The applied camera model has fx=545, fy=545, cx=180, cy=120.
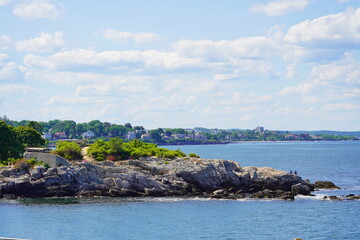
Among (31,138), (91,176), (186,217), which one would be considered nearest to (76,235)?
(186,217)

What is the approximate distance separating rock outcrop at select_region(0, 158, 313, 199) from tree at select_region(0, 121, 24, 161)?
10.7 meters

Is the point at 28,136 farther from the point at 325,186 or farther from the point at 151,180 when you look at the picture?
the point at 325,186

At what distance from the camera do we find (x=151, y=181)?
75.4 meters

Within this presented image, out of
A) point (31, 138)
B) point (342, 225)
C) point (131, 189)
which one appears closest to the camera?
point (342, 225)

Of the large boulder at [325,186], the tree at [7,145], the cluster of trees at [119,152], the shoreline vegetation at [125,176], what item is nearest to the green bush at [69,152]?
the shoreline vegetation at [125,176]

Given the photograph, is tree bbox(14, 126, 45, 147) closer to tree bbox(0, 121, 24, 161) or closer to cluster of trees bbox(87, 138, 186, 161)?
tree bbox(0, 121, 24, 161)

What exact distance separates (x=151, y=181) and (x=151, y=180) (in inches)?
5.7

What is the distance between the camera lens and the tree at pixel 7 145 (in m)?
83.0

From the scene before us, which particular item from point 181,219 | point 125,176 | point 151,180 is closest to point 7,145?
point 125,176

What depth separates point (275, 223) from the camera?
185 feet

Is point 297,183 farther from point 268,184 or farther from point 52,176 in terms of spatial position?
point 52,176

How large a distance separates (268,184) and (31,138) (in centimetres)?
4218

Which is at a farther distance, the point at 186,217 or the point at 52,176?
the point at 52,176

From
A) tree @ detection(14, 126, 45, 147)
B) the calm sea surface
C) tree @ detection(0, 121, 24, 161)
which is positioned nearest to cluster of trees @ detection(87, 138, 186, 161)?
tree @ detection(0, 121, 24, 161)
